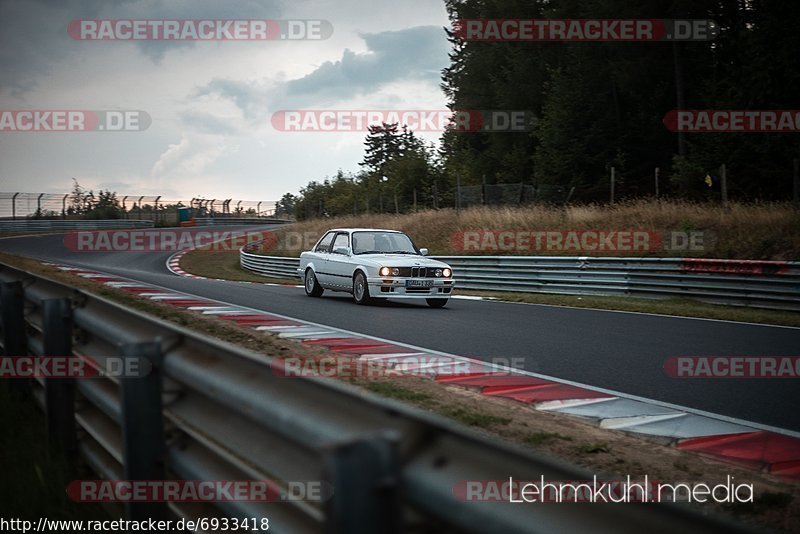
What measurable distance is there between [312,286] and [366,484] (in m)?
15.8

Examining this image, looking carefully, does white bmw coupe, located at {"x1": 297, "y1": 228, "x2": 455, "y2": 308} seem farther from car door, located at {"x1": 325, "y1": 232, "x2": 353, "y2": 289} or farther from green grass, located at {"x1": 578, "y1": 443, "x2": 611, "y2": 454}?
green grass, located at {"x1": 578, "y1": 443, "x2": 611, "y2": 454}

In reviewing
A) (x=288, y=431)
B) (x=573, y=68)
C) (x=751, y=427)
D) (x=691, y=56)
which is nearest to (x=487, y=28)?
(x=573, y=68)

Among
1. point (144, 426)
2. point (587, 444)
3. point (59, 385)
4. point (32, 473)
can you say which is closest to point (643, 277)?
point (587, 444)

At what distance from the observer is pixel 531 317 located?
13.0 meters

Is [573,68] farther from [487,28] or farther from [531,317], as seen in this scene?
[531,317]

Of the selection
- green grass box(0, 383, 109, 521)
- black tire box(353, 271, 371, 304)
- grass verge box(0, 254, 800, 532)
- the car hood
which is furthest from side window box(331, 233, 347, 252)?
green grass box(0, 383, 109, 521)

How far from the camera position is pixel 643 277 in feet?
58.1

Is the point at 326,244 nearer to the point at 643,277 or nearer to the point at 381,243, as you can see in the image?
the point at 381,243

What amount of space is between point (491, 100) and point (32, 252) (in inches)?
1248

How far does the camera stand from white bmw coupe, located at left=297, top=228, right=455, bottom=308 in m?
14.9

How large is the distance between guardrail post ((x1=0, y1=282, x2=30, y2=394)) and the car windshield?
415 inches

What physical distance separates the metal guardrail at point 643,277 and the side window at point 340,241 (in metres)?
5.41

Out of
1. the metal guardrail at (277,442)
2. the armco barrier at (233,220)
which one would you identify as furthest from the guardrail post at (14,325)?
the armco barrier at (233,220)

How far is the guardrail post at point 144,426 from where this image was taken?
296cm
